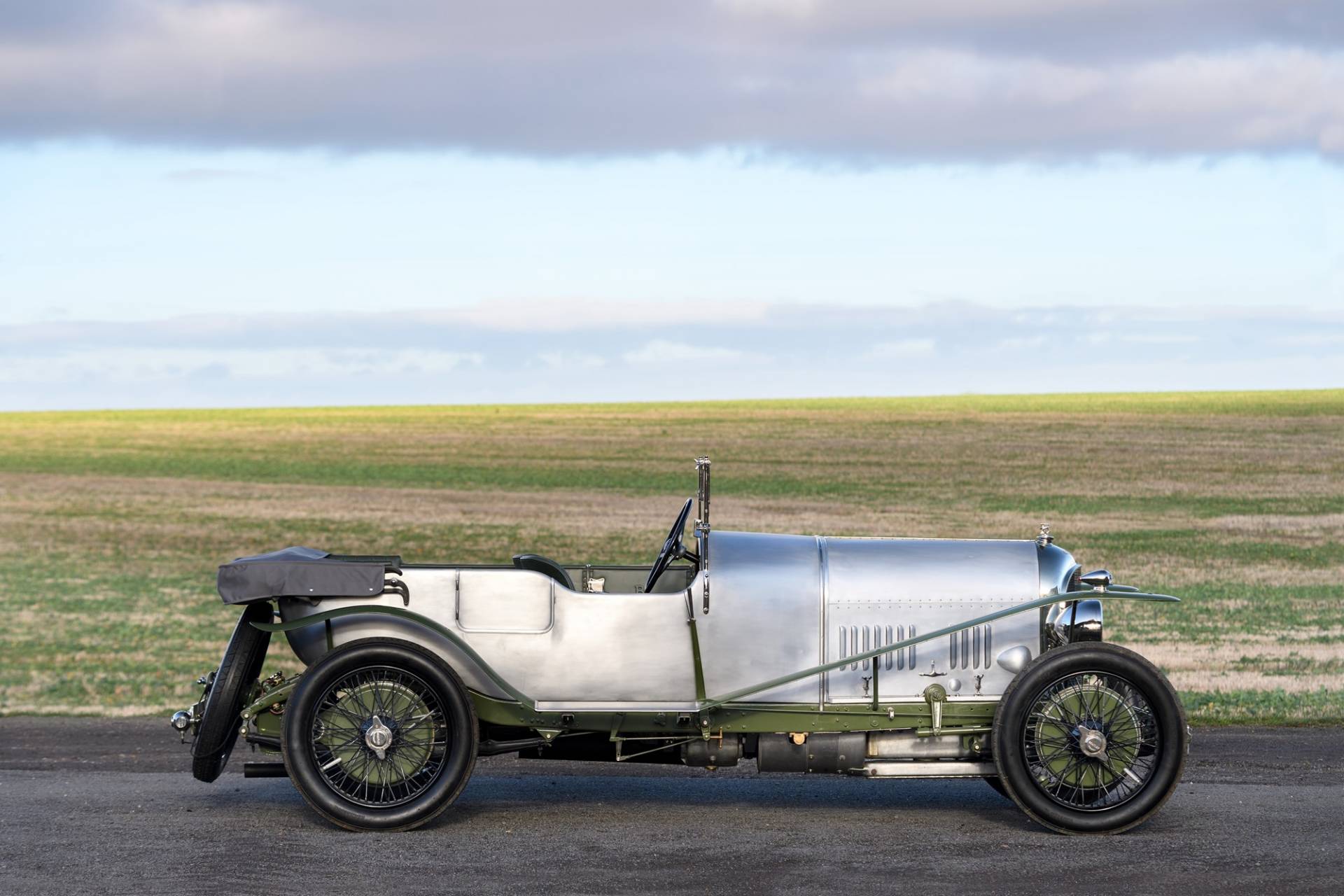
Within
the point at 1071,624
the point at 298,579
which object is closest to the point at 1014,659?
the point at 1071,624

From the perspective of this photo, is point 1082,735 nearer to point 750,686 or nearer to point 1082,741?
point 1082,741

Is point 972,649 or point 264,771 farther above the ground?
point 972,649

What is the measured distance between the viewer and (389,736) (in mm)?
7035

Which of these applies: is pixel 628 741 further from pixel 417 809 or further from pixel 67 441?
pixel 67 441

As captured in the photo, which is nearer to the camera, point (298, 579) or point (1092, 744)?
point (1092, 744)

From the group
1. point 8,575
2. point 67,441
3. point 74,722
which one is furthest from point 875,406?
point 74,722

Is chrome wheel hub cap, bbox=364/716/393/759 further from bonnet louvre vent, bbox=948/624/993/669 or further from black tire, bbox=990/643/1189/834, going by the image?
black tire, bbox=990/643/1189/834

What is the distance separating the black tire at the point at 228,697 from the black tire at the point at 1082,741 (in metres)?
3.68

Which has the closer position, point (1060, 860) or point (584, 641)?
point (1060, 860)

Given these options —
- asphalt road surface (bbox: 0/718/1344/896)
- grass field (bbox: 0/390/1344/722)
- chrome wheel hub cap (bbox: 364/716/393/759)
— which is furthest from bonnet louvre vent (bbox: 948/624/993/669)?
grass field (bbox: 0/390/1344/722)

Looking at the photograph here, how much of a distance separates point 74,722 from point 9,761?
1688 mm

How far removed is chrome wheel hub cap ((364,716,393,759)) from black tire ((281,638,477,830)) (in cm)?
2

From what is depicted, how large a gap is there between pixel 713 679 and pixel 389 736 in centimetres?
158

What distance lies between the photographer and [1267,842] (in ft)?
22.6
